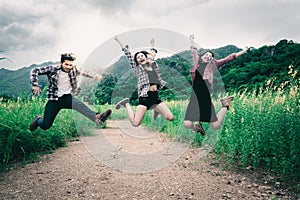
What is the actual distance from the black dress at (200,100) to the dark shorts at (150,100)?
0.66 meters

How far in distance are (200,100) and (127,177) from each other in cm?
335

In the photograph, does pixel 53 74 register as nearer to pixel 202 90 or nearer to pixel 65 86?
pixel 65 86

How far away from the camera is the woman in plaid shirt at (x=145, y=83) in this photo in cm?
354

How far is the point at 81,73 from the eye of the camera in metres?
3.95

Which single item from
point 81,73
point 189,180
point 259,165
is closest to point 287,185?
point 259,165

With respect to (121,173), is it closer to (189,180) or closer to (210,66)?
(189,180)

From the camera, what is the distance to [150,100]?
3562mm

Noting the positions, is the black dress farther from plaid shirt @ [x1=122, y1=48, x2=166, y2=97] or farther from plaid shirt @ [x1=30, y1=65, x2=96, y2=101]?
plaid shirt @ [x1=30, y1=65, x2=96, y2=101]

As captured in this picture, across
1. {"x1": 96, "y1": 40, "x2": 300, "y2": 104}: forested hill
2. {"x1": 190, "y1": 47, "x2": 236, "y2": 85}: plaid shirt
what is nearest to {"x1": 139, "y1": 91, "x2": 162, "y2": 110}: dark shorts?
{"x1": 96, "y1": 40, "x2": 300, "y2": 104}: forested hill

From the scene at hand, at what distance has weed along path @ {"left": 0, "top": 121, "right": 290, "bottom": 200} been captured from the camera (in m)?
5.58

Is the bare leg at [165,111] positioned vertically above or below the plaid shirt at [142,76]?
below

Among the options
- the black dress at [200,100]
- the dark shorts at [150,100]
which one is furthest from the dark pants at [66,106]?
the black dress at [200,100]

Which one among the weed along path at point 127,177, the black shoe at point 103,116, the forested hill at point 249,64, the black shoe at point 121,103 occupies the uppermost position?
the forested hill at point 249,64

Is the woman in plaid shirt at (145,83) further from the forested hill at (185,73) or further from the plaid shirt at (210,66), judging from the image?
the plaid shirt at (210,66)
